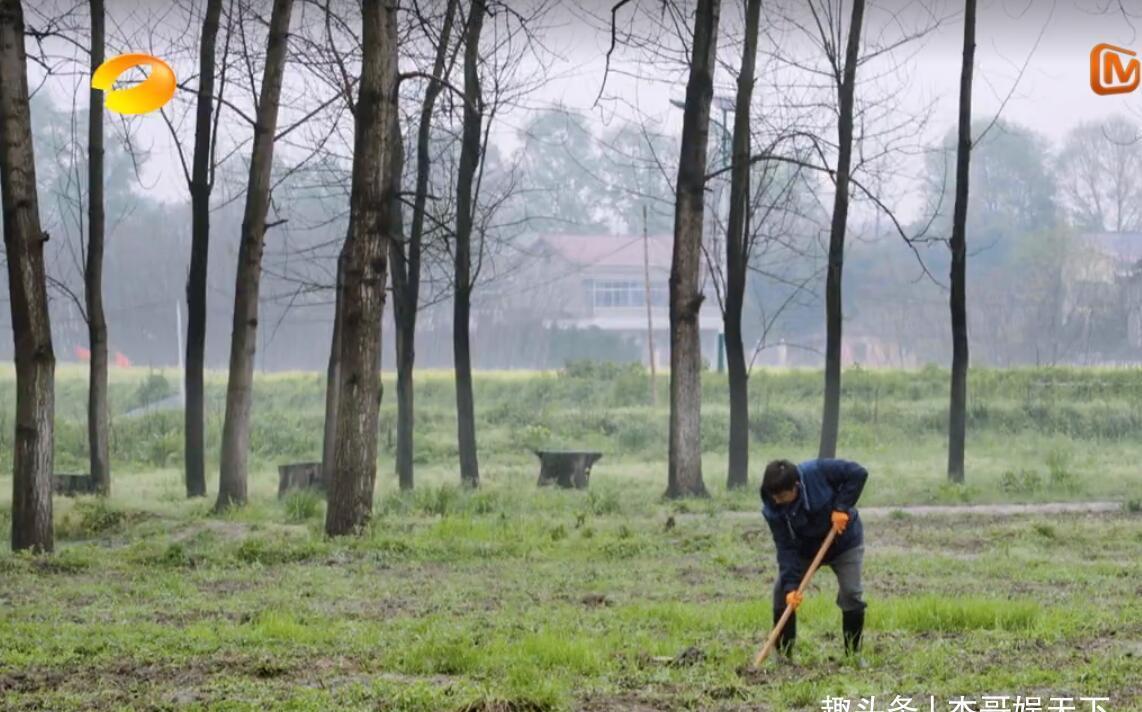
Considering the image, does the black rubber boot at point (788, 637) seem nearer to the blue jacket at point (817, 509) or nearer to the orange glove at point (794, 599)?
the orange glove at point (794, 599)

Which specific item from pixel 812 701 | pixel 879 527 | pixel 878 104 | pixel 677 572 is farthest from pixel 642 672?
pixel 878 104

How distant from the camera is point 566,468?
29094 mm

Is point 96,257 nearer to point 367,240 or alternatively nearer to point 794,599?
point 367,240

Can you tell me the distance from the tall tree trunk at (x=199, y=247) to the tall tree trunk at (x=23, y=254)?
27.3 ft

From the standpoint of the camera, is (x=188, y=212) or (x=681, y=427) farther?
(x=188, y=212)

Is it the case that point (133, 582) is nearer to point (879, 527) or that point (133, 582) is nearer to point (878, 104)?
point (879, 527)

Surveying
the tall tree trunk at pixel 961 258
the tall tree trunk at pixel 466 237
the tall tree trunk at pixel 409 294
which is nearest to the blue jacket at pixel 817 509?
the tall tree trunk at pixel 466 237

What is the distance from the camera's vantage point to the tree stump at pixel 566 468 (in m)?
28.9

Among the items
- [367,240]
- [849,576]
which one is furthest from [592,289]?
[849,576]

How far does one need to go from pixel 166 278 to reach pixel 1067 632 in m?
70.1

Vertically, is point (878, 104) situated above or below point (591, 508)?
above

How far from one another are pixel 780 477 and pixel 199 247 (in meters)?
18.4

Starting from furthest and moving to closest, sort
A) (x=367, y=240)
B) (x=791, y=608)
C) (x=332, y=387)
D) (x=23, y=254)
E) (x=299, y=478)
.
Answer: (x=299, y=478)
(x=332, y=387)
(x=367, y=240)
(x=23, y=254)
(x=791, y=608)

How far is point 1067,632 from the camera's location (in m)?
10.6
